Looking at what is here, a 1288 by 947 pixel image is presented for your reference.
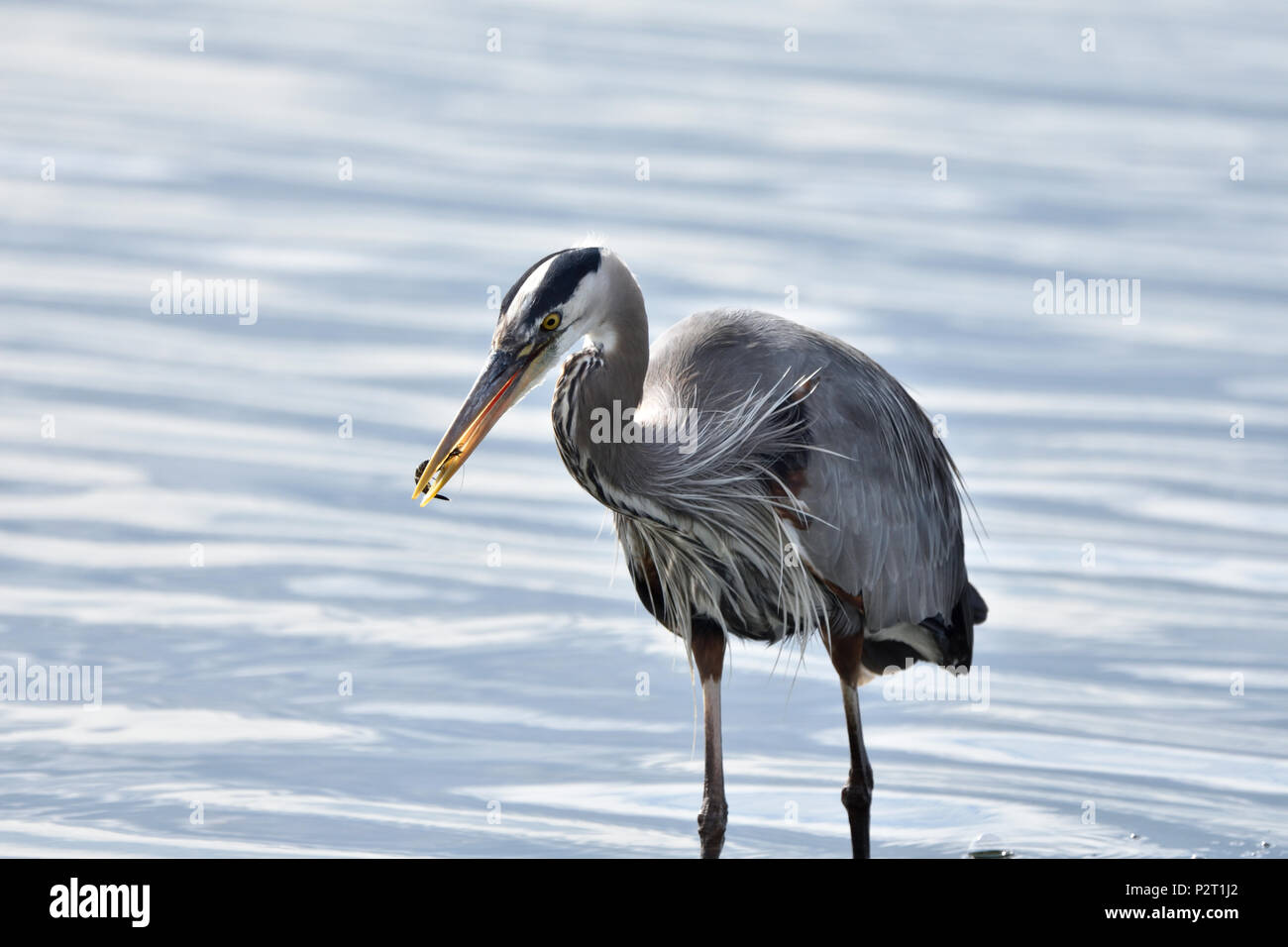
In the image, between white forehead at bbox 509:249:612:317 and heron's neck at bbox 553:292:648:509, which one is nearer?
white forehead at bbox 509:249:612:317

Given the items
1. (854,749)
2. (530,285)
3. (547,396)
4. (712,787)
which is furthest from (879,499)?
(547,396)

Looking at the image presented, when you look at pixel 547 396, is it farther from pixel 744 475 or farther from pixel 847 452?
pixel 744 475

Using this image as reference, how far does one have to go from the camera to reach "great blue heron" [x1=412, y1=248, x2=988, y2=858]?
7820 mm

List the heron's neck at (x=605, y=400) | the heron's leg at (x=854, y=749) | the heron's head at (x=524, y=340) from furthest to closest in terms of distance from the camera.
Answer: the heron's leg at (x=854, y=749) → the heron's neck at (x=605, y=400) → the heron's head at (x=524, y=340)

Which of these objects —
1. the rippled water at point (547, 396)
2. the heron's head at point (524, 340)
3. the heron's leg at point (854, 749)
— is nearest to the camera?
the heron's head at point (524, 340)

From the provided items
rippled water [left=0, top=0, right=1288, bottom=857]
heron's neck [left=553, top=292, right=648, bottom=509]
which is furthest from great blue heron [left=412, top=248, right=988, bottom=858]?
rippled water [left=0, top=0, right=1288, bottom=857]

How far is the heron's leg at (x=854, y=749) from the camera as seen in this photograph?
8906mm

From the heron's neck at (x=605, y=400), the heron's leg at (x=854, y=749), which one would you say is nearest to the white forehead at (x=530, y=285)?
the heron's neck at (x=605, y=400)

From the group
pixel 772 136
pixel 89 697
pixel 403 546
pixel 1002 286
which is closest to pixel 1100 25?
pixel 772 136

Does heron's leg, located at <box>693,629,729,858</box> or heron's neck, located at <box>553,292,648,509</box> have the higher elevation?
heron's neck, located at <box>553,292,648,509</box>

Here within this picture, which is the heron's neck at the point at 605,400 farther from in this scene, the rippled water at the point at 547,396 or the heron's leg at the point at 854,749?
the rippled water at the point at 547,396

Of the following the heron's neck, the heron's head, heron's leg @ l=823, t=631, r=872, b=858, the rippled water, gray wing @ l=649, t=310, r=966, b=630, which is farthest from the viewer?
the rippled water

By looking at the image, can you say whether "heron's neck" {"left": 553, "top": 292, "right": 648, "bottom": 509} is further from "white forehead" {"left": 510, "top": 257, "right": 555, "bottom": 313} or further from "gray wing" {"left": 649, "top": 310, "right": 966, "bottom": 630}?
"gray wing" {"left": 649, "top": 310, "right": 966, "bottom": 630}
